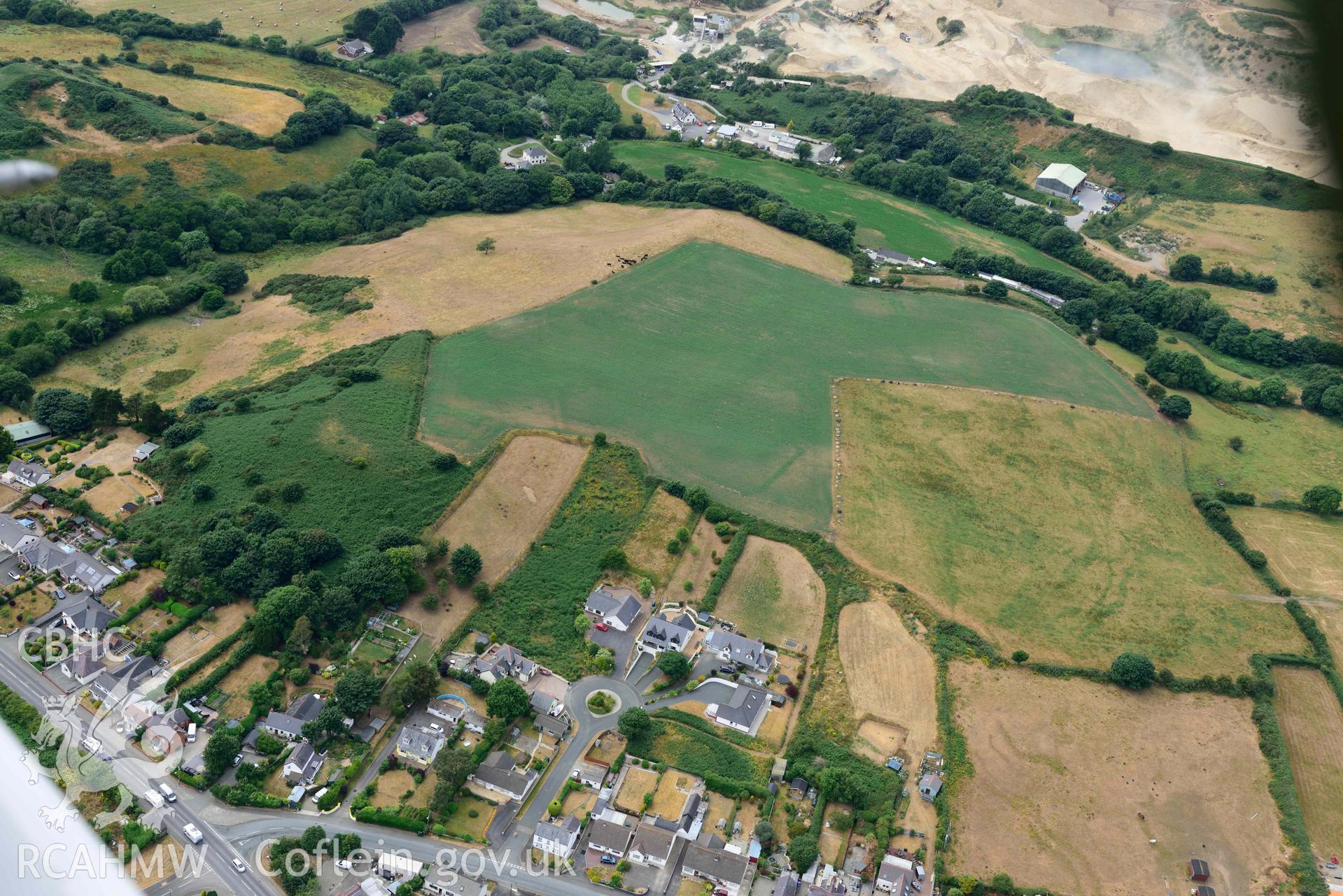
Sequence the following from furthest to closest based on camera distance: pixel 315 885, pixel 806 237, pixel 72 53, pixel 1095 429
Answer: pixel 72 53, pixel 806 237, pixel 1095 429, pixel 315 885

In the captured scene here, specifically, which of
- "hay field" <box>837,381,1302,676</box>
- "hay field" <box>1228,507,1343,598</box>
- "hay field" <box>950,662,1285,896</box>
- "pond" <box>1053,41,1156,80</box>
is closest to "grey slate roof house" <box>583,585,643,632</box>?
"hay field" <box>837,381,1302,676</box>

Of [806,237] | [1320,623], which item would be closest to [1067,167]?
[806,237]

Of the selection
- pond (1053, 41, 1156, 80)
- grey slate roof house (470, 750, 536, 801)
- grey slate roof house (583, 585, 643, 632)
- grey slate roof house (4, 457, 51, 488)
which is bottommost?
grey slate roof house (4, 457, 51, 488)

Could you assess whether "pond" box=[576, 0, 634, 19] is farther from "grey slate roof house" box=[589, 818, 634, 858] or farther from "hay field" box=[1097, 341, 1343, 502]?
"grey slate roof house" box=[589, 818, 634, 858]

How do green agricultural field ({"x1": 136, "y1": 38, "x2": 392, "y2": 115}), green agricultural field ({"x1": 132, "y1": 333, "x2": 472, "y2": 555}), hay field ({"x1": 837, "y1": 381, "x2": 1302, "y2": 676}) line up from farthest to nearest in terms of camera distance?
green agricultural field ({"x1": 136, "y1": 38, "x2": 392, "y2": 115}) < green agricultural field ({"x1": 132, "y1": 333, "x2": 472, "y2": 555}) < hay field ({"x1": 837, "y1": 381, "x2": 1302, "y2": 676})

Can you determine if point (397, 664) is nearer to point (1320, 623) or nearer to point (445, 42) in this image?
point (1320, 623)

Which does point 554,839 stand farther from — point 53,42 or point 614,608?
point 53,42
